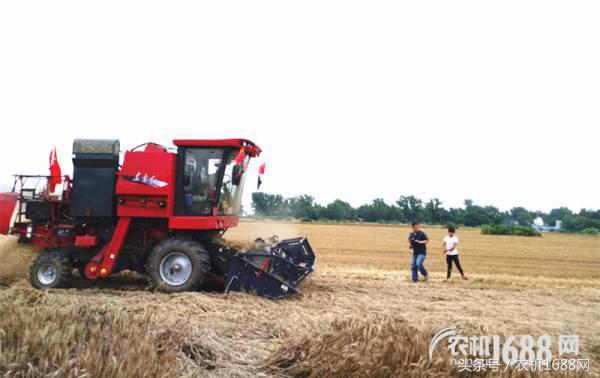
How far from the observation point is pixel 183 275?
8.38 meters

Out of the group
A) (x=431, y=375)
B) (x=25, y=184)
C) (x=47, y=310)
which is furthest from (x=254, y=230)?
(x=431, y=375)

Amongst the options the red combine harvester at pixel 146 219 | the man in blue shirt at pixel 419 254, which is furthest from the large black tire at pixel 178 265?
the man in blue shirt at pixel 419 254

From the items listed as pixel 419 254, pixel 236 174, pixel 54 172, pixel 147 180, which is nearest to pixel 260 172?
pixel 236 174

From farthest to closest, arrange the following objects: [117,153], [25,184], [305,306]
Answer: [25,184] < [117,153] < [305,306]

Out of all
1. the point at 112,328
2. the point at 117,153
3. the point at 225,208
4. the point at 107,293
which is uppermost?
the point at 117,153

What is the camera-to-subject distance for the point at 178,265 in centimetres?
842

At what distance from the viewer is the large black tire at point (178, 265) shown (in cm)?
826

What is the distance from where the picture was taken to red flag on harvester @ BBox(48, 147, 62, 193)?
9.06m

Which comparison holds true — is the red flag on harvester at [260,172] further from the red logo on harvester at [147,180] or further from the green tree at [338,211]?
the green tree at [338,211]

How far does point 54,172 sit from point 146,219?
2001 mm

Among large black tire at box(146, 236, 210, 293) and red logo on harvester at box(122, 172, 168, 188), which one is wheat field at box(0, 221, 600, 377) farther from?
red logo on harvester at box(122, 172, 168, 188)

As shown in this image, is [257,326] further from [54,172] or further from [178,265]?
[54,172]

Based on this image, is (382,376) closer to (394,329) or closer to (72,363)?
(394,329)

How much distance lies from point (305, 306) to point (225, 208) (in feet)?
8.81
